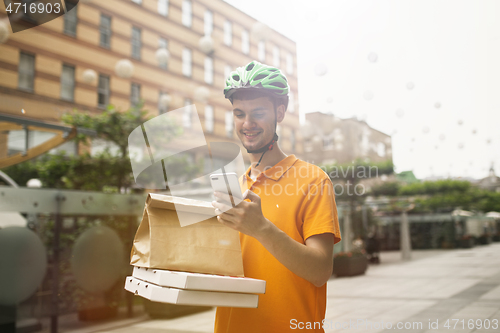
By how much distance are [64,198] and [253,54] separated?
3.21 m

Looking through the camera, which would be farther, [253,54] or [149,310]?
[149,310]

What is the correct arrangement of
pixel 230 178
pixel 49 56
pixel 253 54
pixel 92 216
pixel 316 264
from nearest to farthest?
pixel 230 178 → pixel 316 264 → pixel 253 54 → pixel 49 56 → pixel 92 216

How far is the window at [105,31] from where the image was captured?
15.1ft

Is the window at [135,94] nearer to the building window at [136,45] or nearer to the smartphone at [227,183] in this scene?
the building window at [136,45]

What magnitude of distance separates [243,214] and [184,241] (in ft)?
0.46

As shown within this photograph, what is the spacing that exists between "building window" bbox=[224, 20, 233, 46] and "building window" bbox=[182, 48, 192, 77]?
1583mm

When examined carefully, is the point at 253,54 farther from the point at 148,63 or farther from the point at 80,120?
the point at 80,120

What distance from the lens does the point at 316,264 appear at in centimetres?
90

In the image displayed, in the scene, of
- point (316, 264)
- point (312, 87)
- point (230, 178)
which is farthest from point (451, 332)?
point (230, 178)

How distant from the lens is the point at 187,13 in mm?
3824

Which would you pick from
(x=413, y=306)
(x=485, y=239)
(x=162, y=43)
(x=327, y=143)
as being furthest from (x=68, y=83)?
(x=485, y=239)

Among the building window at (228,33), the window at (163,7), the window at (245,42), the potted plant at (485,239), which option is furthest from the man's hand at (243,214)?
the potted plant at (485,239)

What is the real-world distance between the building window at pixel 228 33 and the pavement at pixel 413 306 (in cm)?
221

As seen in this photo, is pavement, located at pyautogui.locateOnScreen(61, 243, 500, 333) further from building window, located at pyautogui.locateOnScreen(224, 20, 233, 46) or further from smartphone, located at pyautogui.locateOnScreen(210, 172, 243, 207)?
smartphone, located at pyautogui.locateOnScreen(210, 172, 243, 207)
